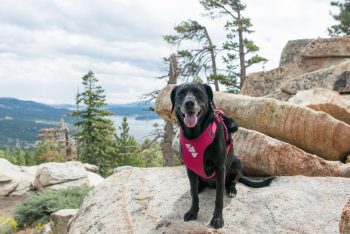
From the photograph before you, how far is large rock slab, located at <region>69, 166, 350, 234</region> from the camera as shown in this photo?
489 cm

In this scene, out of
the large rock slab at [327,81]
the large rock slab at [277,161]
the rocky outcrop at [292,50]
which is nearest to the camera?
the large rock slab at [277,161]

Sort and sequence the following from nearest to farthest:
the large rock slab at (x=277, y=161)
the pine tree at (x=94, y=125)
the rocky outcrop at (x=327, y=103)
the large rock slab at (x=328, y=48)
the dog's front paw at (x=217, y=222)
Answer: the dog's front paw at (x=217, y=222) < the large rock slab at (x=277, y=161) < the rocky outcrop at (x=327, y=103) < the large rock slab at (x=328, y=48) < the pine tree at (x=94, y=125)

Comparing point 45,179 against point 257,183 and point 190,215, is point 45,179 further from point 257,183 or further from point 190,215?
point 190,215

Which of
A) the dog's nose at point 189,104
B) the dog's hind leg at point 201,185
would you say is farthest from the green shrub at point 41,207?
the dog's nose at point 189,104

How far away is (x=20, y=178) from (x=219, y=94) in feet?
51.1

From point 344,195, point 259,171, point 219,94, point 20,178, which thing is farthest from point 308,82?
point 20,178

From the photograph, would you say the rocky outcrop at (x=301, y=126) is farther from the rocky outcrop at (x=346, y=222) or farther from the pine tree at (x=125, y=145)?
the pine tree at (x=125, y=145)

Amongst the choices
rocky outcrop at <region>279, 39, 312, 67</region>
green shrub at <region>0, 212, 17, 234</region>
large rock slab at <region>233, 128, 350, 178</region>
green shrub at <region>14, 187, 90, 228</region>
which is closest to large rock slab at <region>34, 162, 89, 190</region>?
green shrub at <region>14, 187, 90, 228</region>

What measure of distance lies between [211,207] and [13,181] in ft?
58.8

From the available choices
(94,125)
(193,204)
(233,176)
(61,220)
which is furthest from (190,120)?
(94,125)

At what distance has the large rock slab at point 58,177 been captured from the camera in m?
19.3

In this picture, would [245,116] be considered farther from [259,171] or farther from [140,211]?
[140,211]

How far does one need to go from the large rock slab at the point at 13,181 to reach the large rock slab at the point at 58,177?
1248 mm

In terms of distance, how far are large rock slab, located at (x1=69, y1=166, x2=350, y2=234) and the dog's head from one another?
4.57ft
